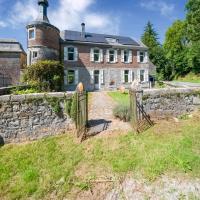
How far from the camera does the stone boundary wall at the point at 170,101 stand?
903 centimetres

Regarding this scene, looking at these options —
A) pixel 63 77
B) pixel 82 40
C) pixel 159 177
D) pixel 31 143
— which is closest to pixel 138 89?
pixel 159 177

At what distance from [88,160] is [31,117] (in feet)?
9.33

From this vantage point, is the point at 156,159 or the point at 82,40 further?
the point at 82,40

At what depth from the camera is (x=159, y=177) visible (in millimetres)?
6008

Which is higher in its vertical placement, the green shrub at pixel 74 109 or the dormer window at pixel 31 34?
the dormer window at pixel 31 34

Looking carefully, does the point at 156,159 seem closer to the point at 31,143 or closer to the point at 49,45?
the point at 31,143

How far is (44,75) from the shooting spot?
764 inches

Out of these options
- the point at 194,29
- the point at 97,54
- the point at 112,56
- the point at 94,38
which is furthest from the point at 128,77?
the point at 194,29

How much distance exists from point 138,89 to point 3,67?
19.3 metres

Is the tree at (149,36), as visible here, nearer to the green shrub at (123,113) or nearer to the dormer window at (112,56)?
the dormer window at (112,56)

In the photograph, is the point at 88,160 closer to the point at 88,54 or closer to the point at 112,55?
the point at 88,54

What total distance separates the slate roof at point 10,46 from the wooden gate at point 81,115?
18.2 meters

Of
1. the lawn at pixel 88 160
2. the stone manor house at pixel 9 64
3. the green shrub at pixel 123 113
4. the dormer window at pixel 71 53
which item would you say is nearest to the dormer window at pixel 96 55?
the dormer window at pixel 71 53

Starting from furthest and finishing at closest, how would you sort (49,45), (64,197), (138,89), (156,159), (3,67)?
(3,67) < (49,45) < (138,89) < (156,159) < (64,197)
